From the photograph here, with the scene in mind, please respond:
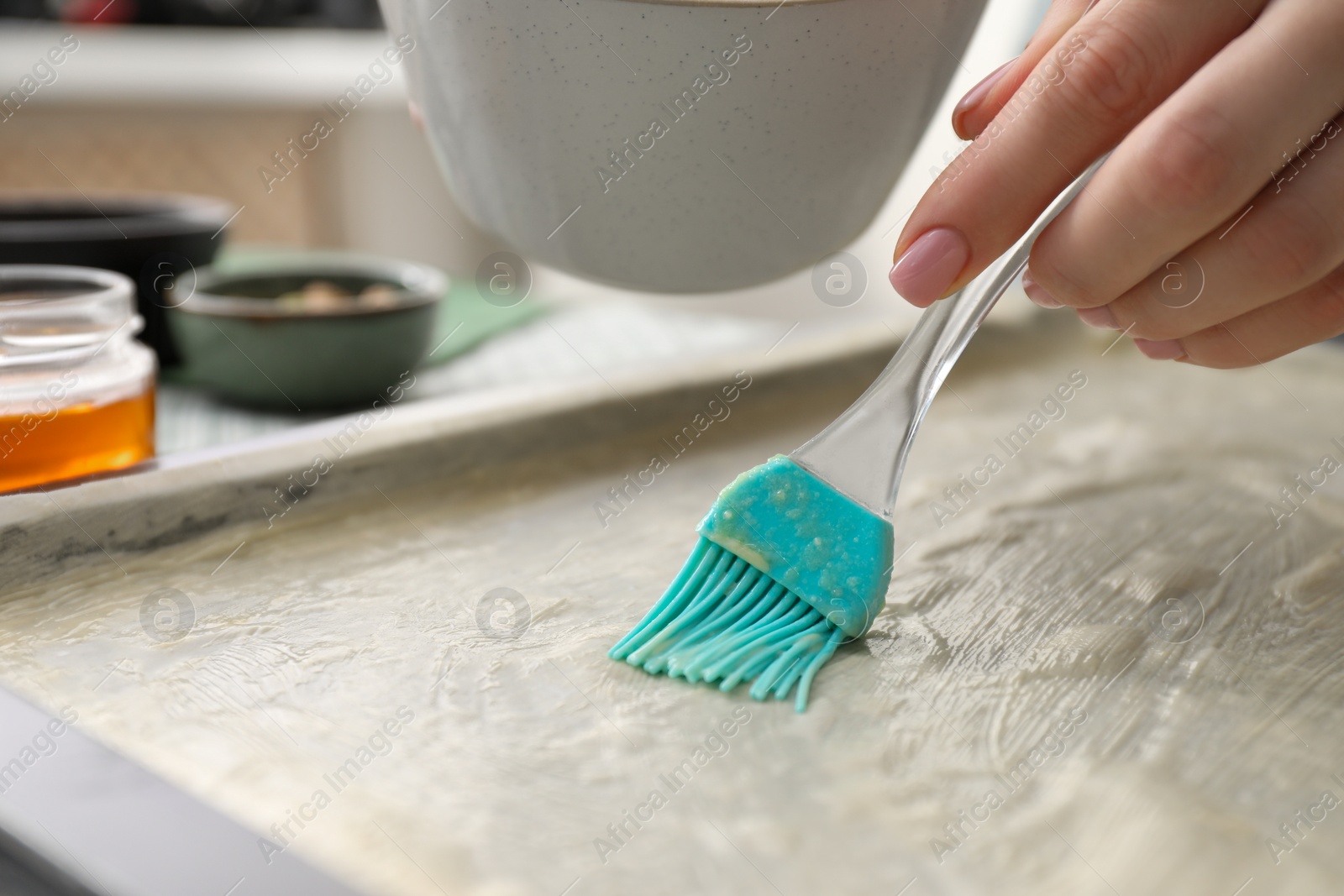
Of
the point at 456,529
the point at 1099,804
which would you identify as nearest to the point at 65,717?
the point at 456,529

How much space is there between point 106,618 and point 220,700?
8cm

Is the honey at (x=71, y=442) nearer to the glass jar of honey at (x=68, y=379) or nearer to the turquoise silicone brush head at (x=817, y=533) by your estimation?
the glass jar of honey at (x=68, y=379)

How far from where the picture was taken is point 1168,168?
0.34 meters

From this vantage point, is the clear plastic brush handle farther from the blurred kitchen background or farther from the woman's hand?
the blurred kitchen background

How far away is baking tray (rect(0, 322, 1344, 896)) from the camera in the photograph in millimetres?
285

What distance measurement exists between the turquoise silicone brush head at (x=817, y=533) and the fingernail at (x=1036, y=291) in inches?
0.8

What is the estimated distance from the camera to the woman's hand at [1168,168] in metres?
0.33

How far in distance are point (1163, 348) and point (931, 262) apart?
0.57ft

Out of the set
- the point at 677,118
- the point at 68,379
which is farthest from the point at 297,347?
the point at 677,118

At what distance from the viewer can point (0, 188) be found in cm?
159

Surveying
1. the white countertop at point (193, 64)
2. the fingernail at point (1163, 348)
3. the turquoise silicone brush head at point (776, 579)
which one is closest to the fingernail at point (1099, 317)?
the fingernail at point (1163, 348)

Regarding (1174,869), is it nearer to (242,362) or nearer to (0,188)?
(242,362)

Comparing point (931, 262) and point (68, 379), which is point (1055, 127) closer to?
point (931, 262)

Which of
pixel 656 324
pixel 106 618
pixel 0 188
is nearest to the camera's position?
pixel 106 618
